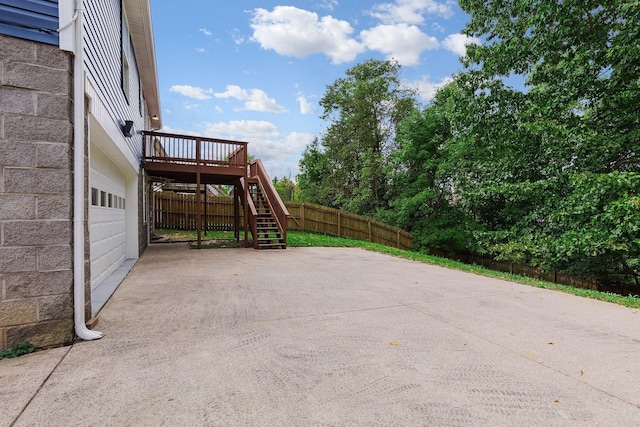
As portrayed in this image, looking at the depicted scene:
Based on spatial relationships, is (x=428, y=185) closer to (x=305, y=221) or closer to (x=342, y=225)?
(x=342, y=225)

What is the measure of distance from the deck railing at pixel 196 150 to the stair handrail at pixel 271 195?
0.98 m

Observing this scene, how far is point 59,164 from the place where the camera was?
102 inches

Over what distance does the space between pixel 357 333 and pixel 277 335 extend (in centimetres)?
73

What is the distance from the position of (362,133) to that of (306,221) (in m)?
6.13

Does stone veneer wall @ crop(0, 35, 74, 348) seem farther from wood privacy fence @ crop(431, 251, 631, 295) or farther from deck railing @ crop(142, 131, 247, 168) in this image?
wood privacy fence @ crop(431, 251, 631, 295)

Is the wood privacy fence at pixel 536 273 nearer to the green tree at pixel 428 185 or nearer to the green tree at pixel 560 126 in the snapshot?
the green tree at pixel 560 126

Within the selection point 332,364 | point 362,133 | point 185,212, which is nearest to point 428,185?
point 362,133

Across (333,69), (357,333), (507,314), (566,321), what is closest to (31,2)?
(357,333)

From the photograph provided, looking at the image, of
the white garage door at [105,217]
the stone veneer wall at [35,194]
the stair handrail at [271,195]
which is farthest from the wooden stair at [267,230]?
the stone veneer wall at [35,194]

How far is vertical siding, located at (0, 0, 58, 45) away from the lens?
2.43 m

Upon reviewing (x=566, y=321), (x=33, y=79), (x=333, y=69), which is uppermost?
(x=333, y=69)

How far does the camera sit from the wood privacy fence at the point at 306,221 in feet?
50.0

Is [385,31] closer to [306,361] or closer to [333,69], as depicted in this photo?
[333,69]

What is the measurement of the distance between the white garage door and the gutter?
1051 millimetres
